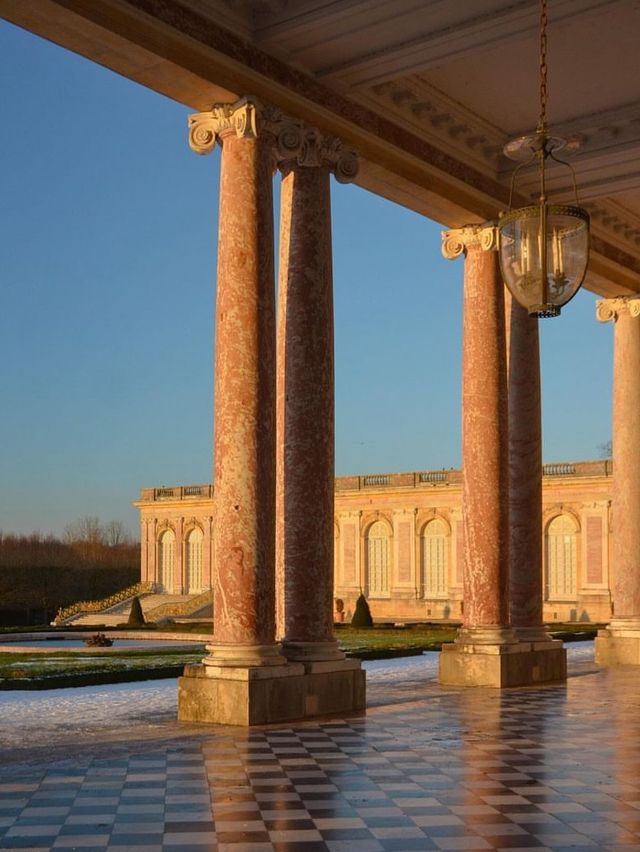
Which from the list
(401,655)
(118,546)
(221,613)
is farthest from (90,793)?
(118,546)

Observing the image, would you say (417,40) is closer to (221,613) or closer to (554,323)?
(221,613)

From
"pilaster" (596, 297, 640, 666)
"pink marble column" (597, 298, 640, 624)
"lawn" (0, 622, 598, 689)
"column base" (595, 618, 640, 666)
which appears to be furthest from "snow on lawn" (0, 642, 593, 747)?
"pink marble column" (597, 298, 640, 624)

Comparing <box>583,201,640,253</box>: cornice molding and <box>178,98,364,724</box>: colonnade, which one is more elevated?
<box>583,201,640,253</box>: cornice molding

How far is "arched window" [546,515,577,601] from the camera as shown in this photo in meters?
52.2

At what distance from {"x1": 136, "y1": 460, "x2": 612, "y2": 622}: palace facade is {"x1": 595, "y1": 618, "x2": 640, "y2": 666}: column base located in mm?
24925

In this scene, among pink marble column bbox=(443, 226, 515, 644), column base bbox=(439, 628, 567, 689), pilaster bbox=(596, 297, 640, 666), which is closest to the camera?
column base bbox=(439, 628, 567, 689)

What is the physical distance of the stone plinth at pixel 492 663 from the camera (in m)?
18.2

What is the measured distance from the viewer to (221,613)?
13.8 meters

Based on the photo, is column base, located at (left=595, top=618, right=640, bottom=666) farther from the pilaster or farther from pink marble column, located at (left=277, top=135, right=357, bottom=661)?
pink marble column, located at (left=277, top=135, right=357, bottom=661)

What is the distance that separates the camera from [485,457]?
61.1 feet

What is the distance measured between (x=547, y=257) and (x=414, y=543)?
47.8m

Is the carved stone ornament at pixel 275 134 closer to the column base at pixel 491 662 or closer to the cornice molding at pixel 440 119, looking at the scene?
the cornice molding at pixel 440 119

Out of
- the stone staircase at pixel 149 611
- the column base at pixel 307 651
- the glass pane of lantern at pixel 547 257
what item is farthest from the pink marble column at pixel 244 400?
the stone staircase at pixel 149 611

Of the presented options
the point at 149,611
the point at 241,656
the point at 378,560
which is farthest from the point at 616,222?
the point at 149,611
